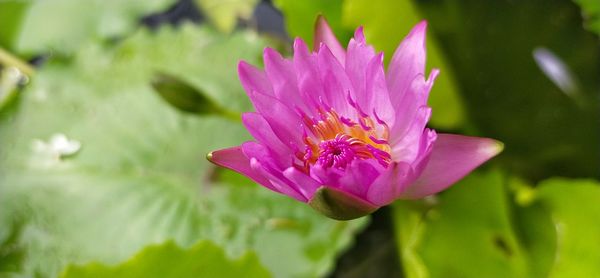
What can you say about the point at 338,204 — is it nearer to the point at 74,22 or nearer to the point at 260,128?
the point at 260,128

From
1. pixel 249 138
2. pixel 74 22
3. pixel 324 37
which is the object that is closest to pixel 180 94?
pixel 249 138

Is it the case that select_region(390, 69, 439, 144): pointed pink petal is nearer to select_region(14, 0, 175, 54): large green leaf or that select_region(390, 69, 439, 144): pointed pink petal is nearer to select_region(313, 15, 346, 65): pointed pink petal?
select_region(313, 15, 346, 65): pointed pink petal

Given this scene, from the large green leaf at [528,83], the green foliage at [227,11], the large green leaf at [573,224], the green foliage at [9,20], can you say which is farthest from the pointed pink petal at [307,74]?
the green foliage at [9,20]

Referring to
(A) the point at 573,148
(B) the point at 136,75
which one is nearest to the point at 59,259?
(B) the point at 136,75

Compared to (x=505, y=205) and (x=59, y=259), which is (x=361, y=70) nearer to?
(x=505, y=205)

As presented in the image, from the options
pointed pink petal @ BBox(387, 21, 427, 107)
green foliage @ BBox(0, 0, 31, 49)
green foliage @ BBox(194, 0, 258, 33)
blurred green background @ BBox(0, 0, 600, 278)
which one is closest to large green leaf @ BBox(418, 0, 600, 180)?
blurred green background @ BBox(0, 0, 600, 278)
